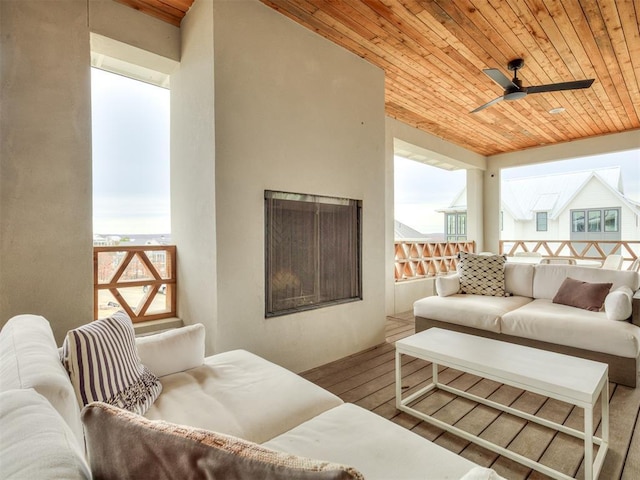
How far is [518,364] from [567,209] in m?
11.2

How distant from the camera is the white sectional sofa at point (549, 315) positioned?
8.20 feet

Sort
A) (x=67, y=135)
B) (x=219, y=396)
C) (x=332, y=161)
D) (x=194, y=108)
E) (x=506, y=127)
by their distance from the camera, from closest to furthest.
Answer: (x=219, y=396)
(x=67, y=135)
(x=194, y=108)
(x=332, y=161)
(x=506, y=127)

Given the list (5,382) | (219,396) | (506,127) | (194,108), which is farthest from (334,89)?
(506,127)

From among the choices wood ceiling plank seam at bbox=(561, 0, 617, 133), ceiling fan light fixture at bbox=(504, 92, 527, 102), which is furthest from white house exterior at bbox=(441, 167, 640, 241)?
ceiling fan light fixture at bbox=(504, 92, 527, 102)

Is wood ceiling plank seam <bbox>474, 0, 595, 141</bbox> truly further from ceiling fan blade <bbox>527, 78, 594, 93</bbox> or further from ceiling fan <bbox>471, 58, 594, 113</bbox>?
ceiling fan blade <bbox>527, 78, 594, 93</bbox>

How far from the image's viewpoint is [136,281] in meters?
2.71

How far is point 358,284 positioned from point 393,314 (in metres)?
1.80

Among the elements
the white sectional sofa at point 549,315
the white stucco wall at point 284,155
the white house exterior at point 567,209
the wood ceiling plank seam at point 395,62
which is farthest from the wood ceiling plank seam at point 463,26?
the white house exterior at point 567,209

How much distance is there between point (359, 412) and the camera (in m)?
1.36

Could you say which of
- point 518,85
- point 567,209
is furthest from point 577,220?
point 518,85

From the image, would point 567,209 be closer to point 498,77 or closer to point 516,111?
point 516,111

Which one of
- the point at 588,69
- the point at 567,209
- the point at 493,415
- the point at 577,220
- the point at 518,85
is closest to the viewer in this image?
the point at 493,415

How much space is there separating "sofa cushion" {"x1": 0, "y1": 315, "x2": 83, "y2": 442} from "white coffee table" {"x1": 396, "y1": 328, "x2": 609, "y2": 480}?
1.80 m

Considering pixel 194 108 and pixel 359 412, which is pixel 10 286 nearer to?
pixel 194 108
